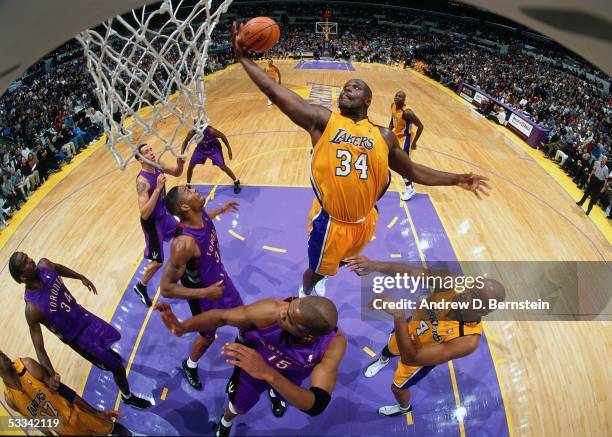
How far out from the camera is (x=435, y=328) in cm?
310

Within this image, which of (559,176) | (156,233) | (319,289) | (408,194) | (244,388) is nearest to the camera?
(244,388)

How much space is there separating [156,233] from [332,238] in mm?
2374

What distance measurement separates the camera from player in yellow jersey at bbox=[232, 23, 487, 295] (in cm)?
260

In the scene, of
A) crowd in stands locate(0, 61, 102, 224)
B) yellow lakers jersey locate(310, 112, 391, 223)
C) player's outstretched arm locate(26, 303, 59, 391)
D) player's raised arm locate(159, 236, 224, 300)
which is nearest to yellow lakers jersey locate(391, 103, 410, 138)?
yellow lakers jersey locate(310, 112, 391, 223)

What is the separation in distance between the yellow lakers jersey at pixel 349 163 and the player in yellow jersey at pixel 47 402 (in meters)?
2.41

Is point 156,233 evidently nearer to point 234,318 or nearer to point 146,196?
point 146,196

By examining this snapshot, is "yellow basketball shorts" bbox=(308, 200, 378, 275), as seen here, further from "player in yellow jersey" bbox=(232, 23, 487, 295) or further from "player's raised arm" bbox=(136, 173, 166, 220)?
"player's raised arm" bbox=(136, 173, 166, 220)

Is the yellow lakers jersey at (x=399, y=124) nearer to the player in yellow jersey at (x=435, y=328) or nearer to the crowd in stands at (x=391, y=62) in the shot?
the crowd in stands at (x=391, y=62)

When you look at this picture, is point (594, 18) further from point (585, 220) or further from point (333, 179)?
point (585, 220)

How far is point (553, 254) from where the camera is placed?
6.11 meters

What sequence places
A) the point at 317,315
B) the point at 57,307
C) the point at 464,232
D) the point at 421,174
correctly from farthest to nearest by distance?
the point at 464,232 < the point at 421,174 < the point at 57,307 < the point at 317,315

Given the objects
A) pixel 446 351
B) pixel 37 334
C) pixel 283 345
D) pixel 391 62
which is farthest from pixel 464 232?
pixel 391 62

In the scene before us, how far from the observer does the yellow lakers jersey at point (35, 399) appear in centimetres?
263

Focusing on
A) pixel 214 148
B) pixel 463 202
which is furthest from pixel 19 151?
pixel 463 202
